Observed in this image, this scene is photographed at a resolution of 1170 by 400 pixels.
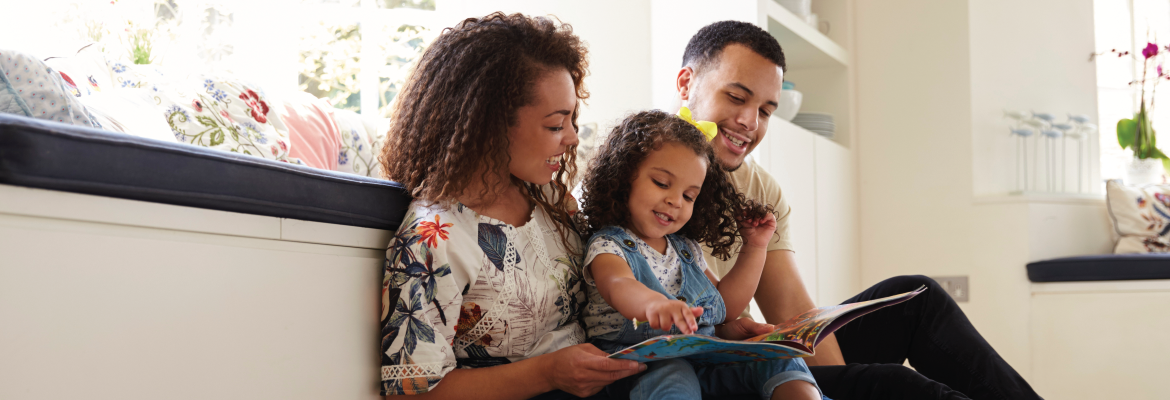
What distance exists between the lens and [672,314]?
938 mm

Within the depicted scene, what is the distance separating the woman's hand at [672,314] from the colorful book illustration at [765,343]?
0.05 feet

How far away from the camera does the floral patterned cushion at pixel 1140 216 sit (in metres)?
3.34

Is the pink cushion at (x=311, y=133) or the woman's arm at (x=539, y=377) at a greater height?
the pink cushion at (x=311, y=133)

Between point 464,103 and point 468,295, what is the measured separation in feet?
0.79

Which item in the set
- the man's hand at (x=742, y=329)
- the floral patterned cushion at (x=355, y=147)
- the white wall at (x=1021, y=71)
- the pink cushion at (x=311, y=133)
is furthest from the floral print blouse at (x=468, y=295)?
the white wall at (x=1021, y=71)

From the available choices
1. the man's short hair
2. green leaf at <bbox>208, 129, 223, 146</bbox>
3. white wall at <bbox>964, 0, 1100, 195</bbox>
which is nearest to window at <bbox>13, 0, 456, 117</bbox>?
green leaf at <bbox>208, 129, 223, 146</bbox>

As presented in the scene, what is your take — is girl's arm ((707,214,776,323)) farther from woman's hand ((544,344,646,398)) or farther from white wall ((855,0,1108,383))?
white wall ((855,0,1108,383))

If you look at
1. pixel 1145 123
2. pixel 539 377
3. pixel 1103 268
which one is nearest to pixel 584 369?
pixel 539 377

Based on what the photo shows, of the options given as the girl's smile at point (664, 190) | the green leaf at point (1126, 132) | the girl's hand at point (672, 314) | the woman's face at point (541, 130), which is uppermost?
the green leaf at point (1126, 132)

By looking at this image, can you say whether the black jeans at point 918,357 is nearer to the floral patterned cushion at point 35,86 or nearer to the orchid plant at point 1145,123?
the floral patterned cushion at point 35,86

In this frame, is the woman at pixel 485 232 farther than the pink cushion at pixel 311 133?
No

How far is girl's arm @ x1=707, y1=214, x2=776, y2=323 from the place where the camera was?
1.30 m

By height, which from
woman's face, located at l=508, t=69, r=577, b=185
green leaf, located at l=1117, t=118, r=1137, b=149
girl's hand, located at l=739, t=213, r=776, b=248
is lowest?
girl's hand, located at l=739, t=213, r=776, b=248

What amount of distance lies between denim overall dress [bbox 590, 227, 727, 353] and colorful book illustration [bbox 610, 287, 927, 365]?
0.10 metres
